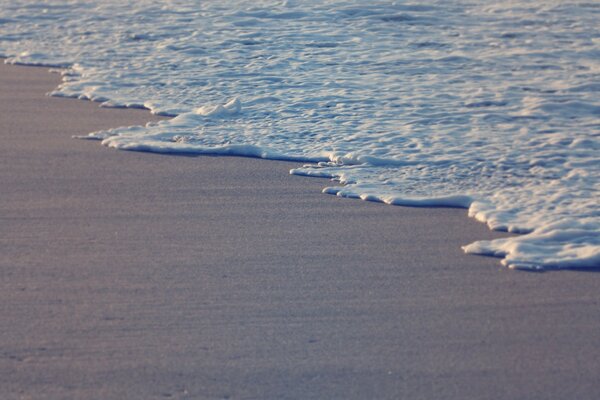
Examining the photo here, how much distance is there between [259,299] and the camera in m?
3.00

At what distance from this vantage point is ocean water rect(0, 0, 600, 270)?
4.19m

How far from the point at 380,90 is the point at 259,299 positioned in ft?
11.5

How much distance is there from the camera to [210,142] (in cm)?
503

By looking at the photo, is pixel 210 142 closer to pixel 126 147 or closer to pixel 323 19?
pixel 126 147

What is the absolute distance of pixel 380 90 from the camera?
6.22m

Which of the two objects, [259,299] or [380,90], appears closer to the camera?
[259,299]

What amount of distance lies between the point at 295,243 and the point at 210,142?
5.51ft

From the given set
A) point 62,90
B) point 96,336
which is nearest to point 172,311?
point 96,336

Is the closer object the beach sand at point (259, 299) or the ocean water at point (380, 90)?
the beach sand at point (259, 299)

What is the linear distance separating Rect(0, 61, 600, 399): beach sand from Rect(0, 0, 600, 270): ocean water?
0.29m

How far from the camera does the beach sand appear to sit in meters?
2.48

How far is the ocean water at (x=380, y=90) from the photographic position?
13.8 ft

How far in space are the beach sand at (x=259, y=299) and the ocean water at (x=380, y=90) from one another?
0.94 ft

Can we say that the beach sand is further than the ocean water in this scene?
No
